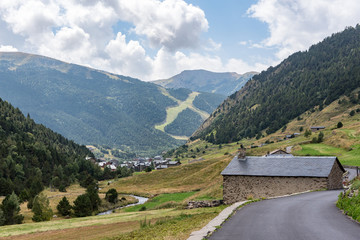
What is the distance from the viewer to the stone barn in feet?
134

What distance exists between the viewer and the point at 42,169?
138 m

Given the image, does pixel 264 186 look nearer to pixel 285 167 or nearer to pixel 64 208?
pixel 285 167

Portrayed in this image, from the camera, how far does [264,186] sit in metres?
42.8

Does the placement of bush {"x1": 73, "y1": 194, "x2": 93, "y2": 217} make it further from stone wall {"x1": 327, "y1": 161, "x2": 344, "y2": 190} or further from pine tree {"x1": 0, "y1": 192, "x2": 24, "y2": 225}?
stone wall {"x1": 327, "y1": 161, "x2": 344, "y2": 190}

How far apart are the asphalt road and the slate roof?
1771 centimetres

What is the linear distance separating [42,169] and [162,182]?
2145 inches

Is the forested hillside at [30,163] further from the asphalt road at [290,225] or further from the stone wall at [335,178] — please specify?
the asphalt road at [290,225]

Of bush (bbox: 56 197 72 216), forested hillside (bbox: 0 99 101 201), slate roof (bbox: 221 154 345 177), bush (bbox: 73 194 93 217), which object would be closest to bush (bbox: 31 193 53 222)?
bush (bbox: 56 197 72 216)

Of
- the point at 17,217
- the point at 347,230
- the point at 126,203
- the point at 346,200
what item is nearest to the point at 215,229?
the point at 347,230

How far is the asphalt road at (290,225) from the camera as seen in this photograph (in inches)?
605

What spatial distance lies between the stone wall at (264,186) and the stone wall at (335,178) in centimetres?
125

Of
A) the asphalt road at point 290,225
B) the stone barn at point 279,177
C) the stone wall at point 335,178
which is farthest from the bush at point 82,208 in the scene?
the asphalt road at point 290,225

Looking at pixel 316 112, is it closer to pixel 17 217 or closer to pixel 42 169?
pixel 42 169

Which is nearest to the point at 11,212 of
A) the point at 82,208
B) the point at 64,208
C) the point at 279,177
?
the point at 64,208
